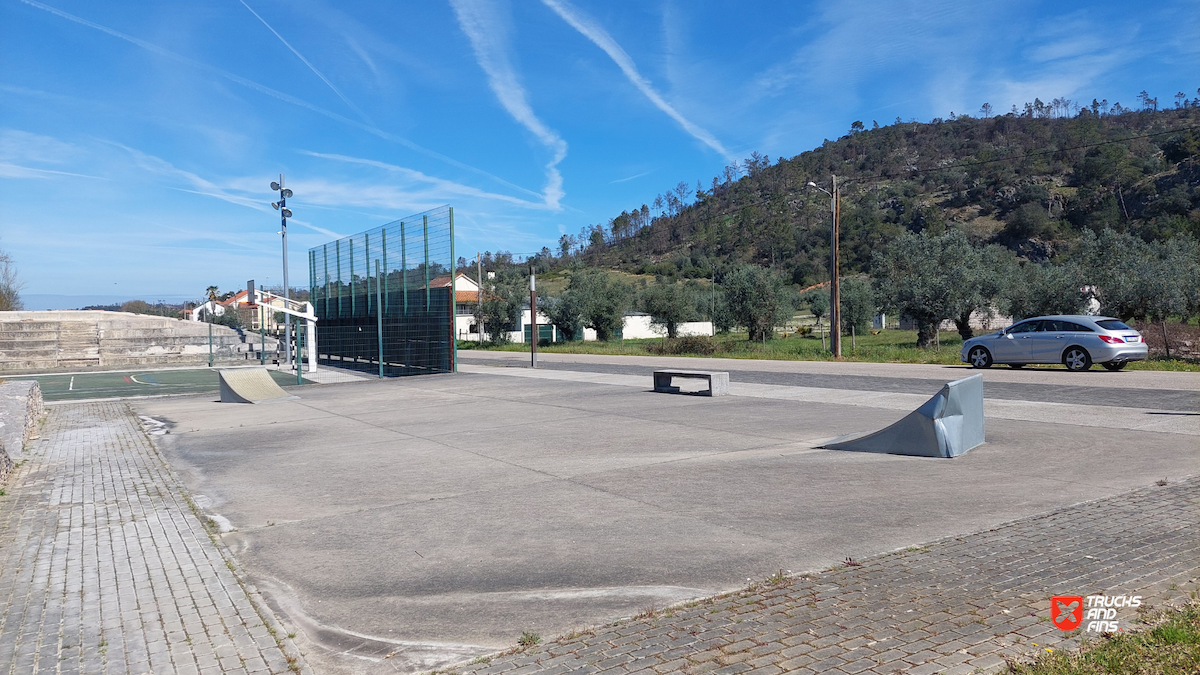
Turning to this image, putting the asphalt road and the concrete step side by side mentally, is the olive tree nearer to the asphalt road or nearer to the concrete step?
the concrete step

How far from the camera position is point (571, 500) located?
7.24 meters

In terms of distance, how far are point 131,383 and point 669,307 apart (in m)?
36.7

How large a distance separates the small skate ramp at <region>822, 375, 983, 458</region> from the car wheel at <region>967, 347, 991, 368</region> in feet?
Result: 46.2

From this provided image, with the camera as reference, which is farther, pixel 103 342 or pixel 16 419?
pixel 103 342

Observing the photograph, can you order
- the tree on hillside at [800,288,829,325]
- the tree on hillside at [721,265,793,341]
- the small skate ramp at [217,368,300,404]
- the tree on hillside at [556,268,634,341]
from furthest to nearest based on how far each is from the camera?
1. the tree on hillside at [800,288,829,325]
2. the tree on hillside at [556,268,634,341]
3. the tree on hillside at [721,265,793,341]
4. the small skate ramp at [217,368,300,404]

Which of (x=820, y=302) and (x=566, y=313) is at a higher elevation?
(x=820, y=302)

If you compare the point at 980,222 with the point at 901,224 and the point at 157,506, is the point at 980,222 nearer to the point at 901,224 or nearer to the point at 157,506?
the point at 901,224

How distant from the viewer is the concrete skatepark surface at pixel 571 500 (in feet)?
15.3

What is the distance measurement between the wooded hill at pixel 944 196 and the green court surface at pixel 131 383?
65724 millimetres

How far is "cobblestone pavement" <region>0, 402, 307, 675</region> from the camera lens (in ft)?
12.8

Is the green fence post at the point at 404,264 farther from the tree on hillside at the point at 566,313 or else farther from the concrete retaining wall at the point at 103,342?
the tree on hillside at the point at 566,313

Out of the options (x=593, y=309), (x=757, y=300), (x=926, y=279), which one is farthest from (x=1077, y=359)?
(x=593, y=309)

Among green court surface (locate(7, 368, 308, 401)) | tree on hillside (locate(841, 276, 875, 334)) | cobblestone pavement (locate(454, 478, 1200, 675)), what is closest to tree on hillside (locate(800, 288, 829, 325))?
tree on hillside (locate(841, 276, 875, 334))

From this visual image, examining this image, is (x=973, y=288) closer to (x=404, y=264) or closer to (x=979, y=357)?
(x=979, y=357)
